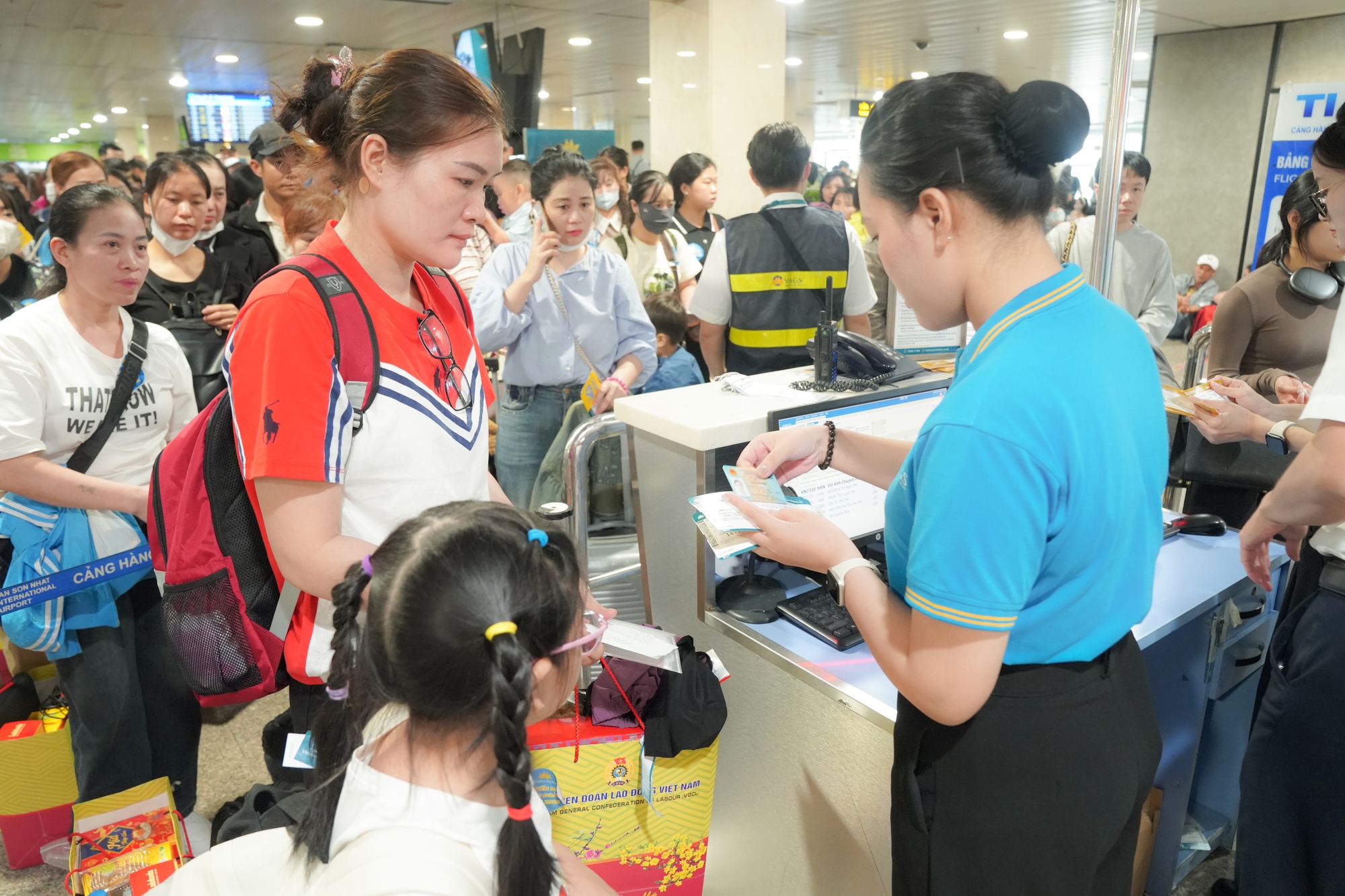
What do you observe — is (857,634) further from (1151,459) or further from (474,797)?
(474,797)

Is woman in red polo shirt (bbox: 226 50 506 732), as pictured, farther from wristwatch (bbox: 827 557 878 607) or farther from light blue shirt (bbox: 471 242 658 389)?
light blue shirt (bbox: 471 242 658 389)

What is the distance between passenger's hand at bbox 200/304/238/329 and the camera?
9.09 feet

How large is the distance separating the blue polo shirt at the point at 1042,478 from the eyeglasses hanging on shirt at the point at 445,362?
70 centimetres

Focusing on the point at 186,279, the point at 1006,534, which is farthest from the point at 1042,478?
the point at 186,279

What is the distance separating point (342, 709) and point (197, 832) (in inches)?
62.2

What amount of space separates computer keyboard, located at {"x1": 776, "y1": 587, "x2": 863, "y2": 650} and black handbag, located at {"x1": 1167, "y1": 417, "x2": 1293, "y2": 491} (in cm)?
135

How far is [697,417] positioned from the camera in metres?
1.68

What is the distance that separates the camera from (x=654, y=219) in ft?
15.3

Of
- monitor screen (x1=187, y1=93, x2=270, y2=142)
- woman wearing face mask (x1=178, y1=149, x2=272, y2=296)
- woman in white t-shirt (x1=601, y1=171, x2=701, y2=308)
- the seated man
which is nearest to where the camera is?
woman wearing face mask (x1=178, y1=149, x2=272, y2=296)

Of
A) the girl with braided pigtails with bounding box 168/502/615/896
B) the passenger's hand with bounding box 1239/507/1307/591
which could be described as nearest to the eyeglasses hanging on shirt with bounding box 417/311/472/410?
the girl with braided pigtails with bounding box 168/502/615/896

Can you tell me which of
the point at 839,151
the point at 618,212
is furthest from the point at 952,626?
the point at 839,151

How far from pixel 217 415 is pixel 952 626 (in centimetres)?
105

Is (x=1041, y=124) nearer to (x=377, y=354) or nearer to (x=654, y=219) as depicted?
(x=377, y=354)

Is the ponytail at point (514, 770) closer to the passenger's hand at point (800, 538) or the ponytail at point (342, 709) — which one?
the ponytail at point (342, 709)
